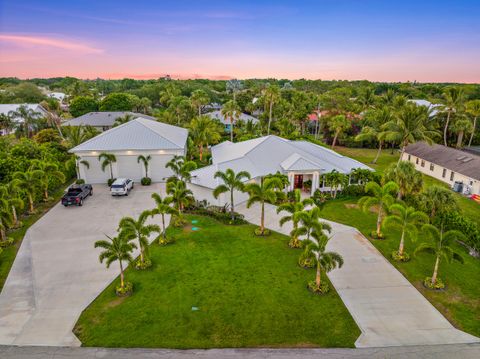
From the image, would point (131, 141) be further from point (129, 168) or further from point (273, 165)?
point (273, 165)

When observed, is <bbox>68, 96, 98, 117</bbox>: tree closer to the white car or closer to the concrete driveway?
the white car

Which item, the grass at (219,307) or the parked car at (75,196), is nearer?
the grass at (219,307)

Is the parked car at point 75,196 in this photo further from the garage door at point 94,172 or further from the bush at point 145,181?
the bush at point 145,181

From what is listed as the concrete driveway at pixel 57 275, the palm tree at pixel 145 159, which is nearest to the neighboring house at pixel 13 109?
the palm tree at pixel 145 159

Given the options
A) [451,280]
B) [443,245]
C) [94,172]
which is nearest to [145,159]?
[94,172]

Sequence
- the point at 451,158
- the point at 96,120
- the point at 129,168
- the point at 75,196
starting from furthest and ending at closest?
the point at 96,120 → the point at 451,158 → the point at 129,168 → the point at 75,196

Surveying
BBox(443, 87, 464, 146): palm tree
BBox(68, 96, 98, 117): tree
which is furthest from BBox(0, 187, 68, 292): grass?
BBox(68, 96, 98, 117): tree
